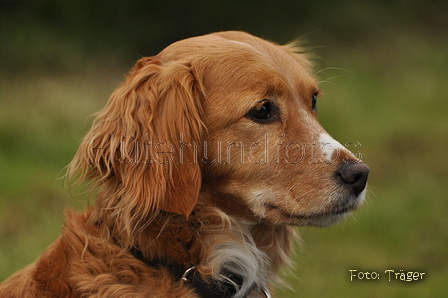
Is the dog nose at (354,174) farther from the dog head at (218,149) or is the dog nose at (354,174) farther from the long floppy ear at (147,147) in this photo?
the long floppy ear at (147,147)

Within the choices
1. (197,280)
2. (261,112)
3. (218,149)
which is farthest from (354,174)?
(197,280)

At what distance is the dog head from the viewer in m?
3.01

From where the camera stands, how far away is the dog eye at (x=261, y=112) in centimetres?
316

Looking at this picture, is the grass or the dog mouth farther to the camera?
the grass

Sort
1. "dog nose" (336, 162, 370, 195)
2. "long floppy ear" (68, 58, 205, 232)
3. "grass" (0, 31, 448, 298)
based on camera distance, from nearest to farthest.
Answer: "long floppy ear" (68, 58, 205, 232) < "dog nose" (336, 162, 370, 195) < "grass" (0, 31, 448, 298)

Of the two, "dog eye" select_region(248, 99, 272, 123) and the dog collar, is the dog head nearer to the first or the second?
"dog eye" select_region(248, 99, 272, 123)

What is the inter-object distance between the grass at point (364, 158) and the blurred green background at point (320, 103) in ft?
0.07

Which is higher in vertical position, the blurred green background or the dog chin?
the dog chin

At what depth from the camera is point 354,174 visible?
10.1 ft

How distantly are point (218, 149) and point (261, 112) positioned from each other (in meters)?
0.32

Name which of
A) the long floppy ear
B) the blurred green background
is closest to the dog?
the long floppy ear

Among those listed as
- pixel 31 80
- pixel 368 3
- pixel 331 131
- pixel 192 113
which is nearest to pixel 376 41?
pixel 368 3

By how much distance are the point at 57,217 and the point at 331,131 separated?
437cm

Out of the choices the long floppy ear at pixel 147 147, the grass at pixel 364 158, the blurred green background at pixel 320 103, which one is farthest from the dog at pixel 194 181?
the blurred green background at pixel 320 103
